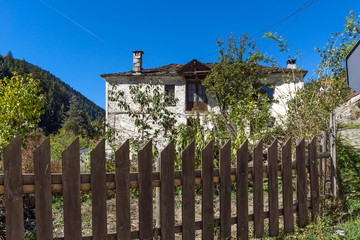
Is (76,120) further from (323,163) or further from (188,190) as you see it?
(188,190)

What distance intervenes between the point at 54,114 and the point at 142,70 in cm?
3600

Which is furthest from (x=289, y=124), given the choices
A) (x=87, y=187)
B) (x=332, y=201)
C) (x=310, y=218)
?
(x=87, y=187)

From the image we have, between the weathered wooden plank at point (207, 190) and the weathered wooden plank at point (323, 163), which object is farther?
the weathered wooden plank at point (323, 163)

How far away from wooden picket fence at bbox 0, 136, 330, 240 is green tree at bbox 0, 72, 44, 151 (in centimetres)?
559

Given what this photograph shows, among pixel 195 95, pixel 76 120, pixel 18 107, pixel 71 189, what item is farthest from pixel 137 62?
pixel 76 120

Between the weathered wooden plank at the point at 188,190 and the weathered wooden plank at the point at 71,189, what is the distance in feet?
3.20

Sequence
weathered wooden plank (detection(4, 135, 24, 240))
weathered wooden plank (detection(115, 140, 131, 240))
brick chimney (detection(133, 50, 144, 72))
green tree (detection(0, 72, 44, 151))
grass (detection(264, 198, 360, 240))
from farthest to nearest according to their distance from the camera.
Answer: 1. brick chimney (detection(133, 50, 144, 72))
2. green tree (detection(0, 72, 44, 151))
3. grass (detection(264, 198, 360, 240))
4. weathered wooden plank (detection(115, 140, 131, 240))
5. weathered wooden plank (detection(4, 135, 24, 240))

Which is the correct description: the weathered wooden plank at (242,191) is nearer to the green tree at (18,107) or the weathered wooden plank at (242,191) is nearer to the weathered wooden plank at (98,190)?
the weathered wooden plank at (98,190)

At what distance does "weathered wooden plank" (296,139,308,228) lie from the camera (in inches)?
131

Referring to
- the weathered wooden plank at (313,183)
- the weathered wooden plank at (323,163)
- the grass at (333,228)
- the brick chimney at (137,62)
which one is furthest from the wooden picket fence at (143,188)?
the brick chimney at (137,62)

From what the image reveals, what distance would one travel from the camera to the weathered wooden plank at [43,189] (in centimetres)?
208

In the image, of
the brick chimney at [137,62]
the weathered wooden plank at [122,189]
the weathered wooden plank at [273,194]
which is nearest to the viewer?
the weathered wooden plank at [122,189]

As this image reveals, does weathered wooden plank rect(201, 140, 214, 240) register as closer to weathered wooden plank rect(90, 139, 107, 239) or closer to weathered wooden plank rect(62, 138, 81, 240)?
weathered wooden plank rect(90, 139, 107, 239)

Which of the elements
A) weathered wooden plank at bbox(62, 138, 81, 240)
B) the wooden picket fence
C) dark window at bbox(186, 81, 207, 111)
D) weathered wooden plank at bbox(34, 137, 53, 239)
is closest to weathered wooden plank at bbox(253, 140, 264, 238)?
the wooden picket fence
